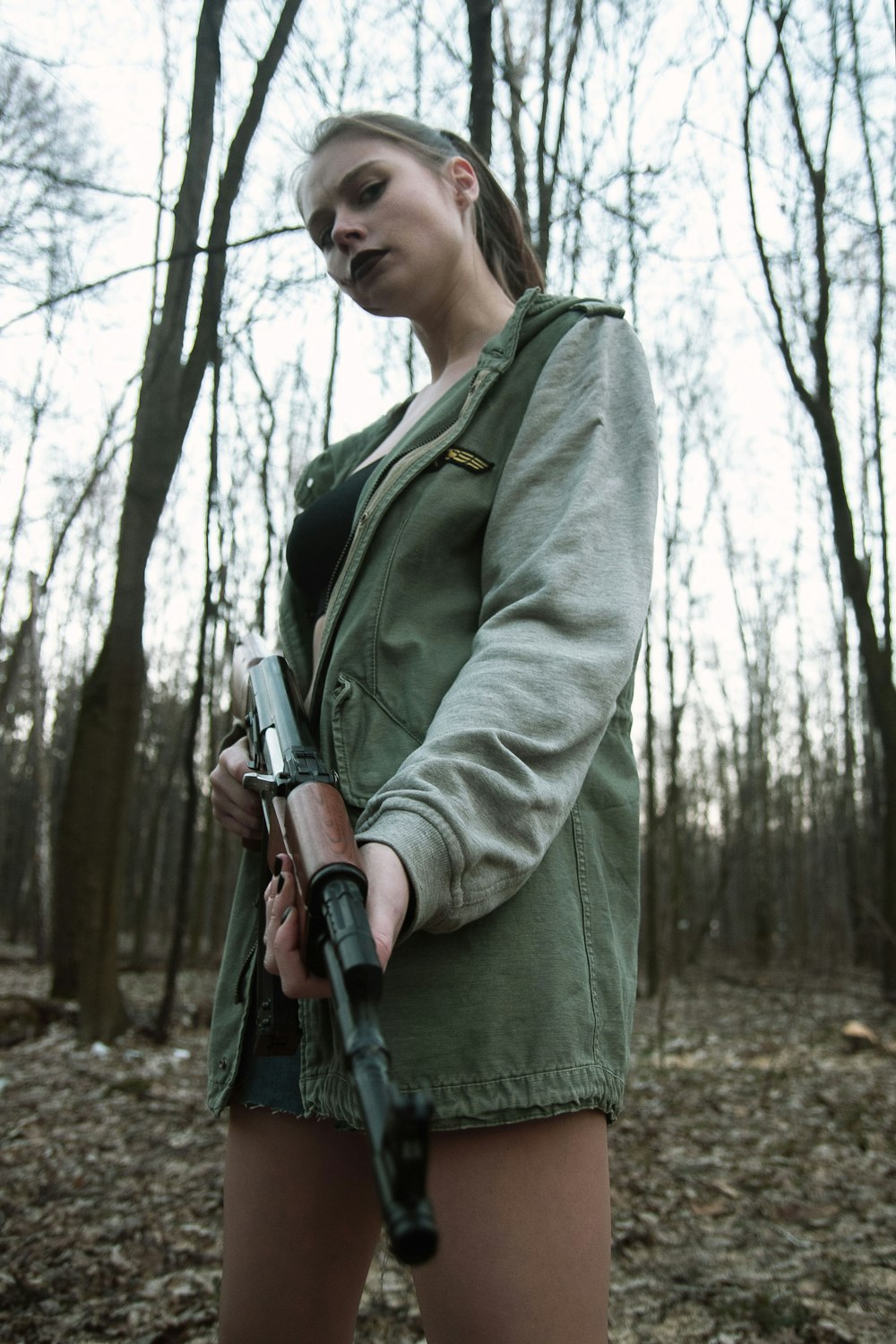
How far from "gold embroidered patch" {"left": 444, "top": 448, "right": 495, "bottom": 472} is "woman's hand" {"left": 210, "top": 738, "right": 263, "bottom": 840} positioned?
1.84ft

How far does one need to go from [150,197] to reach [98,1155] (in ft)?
13.9

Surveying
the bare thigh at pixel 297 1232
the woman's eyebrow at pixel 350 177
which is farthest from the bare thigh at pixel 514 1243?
the woman's eyebrow at pixel 350 177

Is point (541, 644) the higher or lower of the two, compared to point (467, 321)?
lower

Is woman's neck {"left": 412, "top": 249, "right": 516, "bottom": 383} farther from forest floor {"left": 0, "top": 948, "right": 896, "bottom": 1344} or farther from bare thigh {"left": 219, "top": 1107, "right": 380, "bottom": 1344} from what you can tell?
forest floor {"left": 0, "top": 948, "right": 896, "bottom": 1344}

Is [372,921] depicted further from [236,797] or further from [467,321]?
[467,321]

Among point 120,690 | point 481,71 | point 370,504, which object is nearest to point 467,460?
point 370,504

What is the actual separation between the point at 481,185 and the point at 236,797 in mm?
1181

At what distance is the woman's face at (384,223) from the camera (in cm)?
146

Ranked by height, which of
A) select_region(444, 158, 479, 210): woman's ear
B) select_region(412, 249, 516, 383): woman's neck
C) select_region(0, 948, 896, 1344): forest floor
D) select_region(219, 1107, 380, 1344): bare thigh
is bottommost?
select_region(0, 948, 896, 1344): forest floor

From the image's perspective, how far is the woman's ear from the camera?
5.19 feet

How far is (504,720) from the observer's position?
965 millimetres

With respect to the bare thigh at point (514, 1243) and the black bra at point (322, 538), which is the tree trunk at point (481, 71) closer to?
the black bra at point (322, 538)

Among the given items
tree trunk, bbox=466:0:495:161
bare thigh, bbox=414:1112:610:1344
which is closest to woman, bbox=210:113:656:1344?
bare thigh, bbox=414:1112:610:1344

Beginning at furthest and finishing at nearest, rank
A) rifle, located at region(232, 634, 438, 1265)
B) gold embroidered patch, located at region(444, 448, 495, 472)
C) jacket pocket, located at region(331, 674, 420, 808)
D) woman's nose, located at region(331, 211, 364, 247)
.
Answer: woman's nose, located at region(331, 211, 364, 247)
gold embroidered patch, located at region(444, 448, 495, 472)
jacket pocket, located at region(331, 674, 420, 808)
rifle, located at region(232, 634, 438, 1265)
